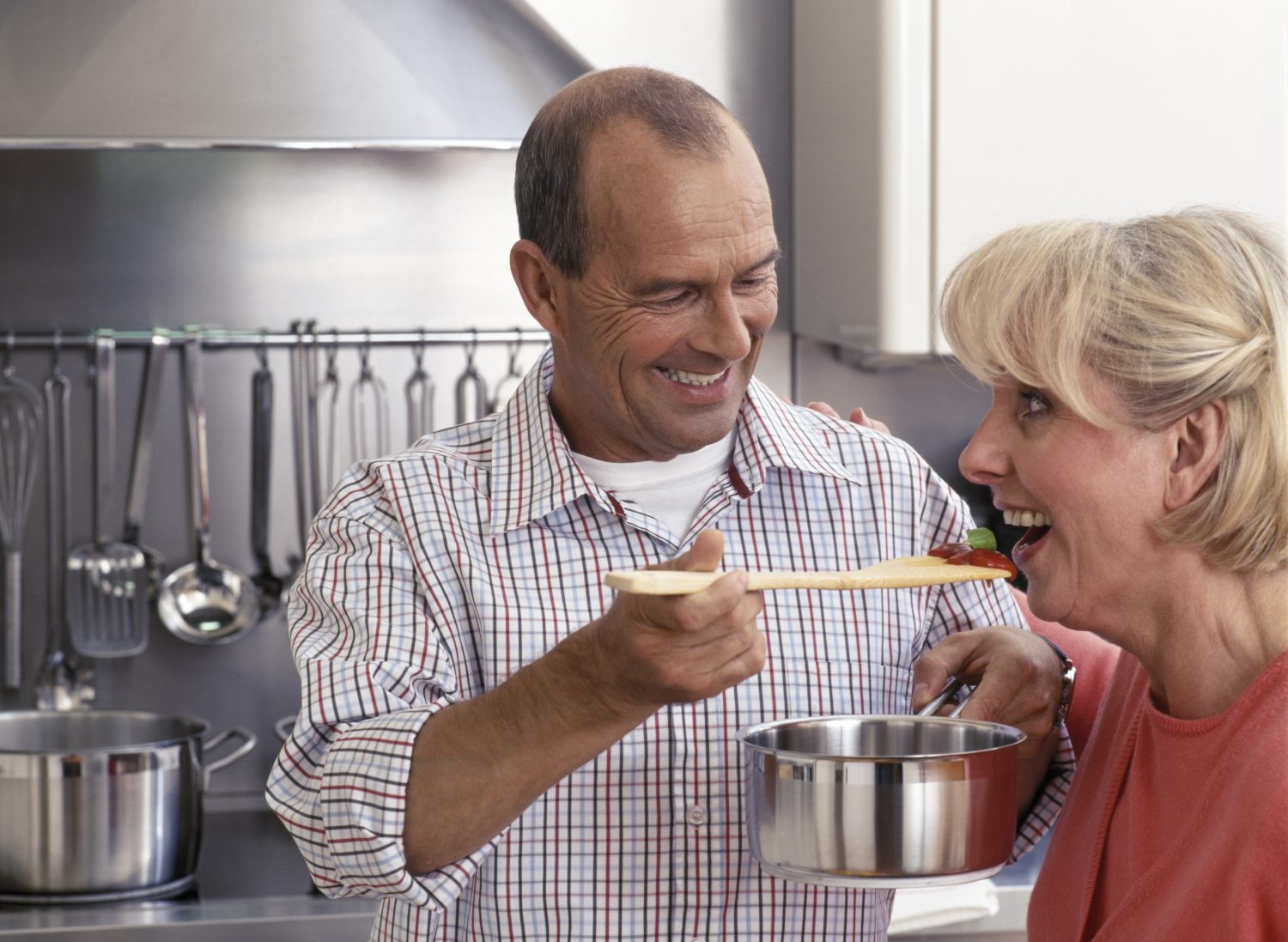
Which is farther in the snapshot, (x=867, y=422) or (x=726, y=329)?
(x=867, y=422)

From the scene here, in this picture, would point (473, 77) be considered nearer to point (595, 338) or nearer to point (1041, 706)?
point (595, 338)

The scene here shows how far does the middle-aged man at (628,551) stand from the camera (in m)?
1.19

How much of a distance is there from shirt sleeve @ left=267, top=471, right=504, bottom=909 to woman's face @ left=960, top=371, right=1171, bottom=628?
431 millimetres

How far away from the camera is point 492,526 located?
1.23 meters

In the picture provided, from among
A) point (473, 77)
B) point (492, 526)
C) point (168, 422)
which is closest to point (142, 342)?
point (168, 422)

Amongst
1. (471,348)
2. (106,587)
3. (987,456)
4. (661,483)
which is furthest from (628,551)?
(106,587)

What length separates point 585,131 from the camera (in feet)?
4.08

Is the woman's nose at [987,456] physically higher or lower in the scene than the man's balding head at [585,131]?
lower

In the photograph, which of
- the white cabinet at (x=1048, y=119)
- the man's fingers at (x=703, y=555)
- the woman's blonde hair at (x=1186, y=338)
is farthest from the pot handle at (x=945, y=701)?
the white cabinet at (x=1048, y=119)

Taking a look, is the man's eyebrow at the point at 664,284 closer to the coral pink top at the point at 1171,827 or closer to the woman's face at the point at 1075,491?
the woman's face at the point at 1075,491

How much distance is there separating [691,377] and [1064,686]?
15.3 inches

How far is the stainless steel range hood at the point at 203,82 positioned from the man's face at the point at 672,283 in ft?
2.62

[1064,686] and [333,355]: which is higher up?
[333,355]

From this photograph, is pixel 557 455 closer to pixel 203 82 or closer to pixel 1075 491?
pixel 1075 491
